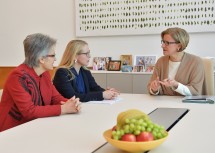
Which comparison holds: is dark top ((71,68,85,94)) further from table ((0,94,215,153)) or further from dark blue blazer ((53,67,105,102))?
table ((0,94,215,153))

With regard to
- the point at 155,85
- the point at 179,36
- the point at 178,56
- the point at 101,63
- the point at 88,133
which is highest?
the point at 179,36

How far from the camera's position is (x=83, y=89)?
2932 mm

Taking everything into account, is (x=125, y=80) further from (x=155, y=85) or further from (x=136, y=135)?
(x=136, y=135)

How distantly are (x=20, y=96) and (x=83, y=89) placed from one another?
0.95 metres

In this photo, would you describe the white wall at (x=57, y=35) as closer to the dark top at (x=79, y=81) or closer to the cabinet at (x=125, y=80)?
the cabinet at (x=125, y=80)

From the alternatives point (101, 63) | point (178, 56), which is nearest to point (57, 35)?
point (101, 63)

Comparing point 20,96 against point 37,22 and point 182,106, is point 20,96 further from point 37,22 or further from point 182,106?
point 37,22

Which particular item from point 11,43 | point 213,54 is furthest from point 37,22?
point 213,54

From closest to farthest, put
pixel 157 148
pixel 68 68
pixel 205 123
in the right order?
1. pixel 157 148
2. pixel 205 123
3. pixel 68 68

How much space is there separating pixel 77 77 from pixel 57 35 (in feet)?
6.11

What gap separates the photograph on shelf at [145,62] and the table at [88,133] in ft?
5.61

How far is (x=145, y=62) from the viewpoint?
13.4 feet

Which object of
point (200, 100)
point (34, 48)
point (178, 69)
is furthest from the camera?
point (178, 69)

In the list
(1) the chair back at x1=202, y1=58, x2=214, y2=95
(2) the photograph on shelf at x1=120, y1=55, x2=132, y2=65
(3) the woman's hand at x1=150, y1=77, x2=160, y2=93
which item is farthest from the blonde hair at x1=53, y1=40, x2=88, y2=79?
(2) the photograph on shelf at x1=120, y1=55, x2=132, y2=65
